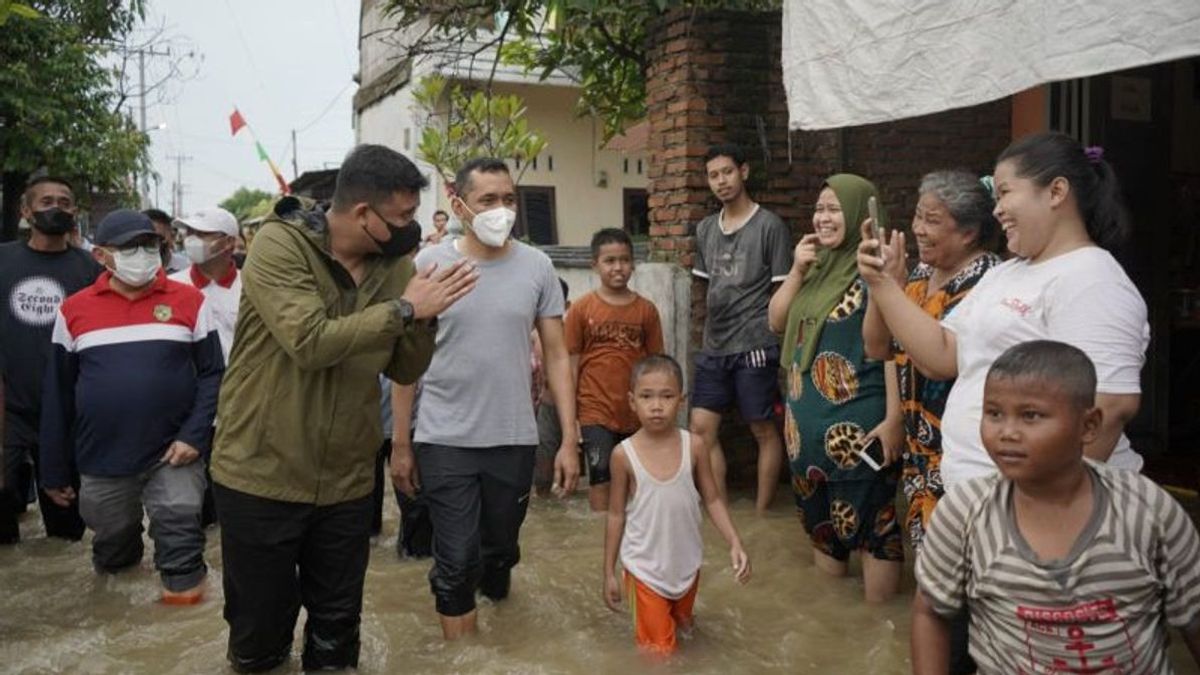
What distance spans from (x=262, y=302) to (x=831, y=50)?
114 inches

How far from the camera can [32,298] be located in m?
6.13

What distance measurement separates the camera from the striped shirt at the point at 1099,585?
2.41 m

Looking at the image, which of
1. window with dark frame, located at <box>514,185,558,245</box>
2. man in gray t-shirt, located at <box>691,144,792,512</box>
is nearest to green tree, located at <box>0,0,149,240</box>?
window with dark frame, located at <box>514,185,558,245</box>

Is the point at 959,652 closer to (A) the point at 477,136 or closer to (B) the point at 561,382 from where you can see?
(B) the point at 561,382

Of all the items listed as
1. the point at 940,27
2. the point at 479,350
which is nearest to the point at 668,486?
the point at 479,350

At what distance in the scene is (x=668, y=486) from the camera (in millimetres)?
4406

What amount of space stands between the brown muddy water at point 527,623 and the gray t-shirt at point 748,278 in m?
1.11

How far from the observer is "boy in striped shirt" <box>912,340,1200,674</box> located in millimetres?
2408

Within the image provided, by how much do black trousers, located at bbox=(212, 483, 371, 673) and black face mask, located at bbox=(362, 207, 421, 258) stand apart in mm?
919

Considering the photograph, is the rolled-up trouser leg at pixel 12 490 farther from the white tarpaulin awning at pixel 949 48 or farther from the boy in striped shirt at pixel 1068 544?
the boy in striped shirt at pixel 1068 544

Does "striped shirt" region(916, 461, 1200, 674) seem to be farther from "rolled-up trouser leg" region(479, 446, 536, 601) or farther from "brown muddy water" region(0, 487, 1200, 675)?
"rolled-up trouser leg" region(479, 446, 536, 601)

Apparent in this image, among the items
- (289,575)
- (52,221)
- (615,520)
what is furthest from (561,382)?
(52,221)

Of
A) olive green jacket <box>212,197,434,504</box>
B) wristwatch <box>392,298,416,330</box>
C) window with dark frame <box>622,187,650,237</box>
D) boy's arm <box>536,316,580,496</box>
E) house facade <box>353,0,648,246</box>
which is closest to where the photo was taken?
wristwatch <box>392,298,416,330</box>

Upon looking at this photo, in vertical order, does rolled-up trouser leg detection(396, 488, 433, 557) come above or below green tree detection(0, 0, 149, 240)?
below
